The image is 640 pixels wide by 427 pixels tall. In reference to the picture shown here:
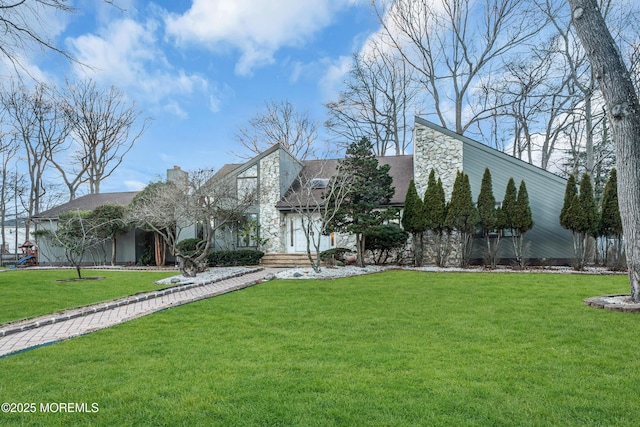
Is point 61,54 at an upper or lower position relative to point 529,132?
lower

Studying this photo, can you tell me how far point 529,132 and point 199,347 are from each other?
22.0 metres

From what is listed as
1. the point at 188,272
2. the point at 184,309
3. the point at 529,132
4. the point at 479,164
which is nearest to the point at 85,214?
the point at 188,272

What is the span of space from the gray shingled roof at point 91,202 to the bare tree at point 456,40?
18.3 metres

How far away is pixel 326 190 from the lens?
556 inches

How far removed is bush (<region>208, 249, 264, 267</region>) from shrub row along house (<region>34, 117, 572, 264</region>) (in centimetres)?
109

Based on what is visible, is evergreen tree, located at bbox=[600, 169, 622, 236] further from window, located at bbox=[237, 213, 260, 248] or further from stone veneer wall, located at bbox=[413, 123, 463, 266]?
window, located at bbox=[237, 213, 260, 248]

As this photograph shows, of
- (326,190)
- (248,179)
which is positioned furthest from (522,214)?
(248,179)

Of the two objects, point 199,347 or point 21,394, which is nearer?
point 21,394

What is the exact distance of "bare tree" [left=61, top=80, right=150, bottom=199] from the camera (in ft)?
86.5

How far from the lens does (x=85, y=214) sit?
18891 mm

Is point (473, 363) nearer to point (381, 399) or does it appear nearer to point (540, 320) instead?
point (381, 399)

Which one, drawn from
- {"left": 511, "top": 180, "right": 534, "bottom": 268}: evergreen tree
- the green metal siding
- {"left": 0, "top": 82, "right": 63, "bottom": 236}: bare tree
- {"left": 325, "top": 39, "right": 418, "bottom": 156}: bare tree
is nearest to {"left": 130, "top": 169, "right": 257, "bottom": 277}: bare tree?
the green metal siding

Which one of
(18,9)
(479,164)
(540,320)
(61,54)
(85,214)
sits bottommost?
(540,320)

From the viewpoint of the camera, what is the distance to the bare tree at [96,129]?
86.5ft
